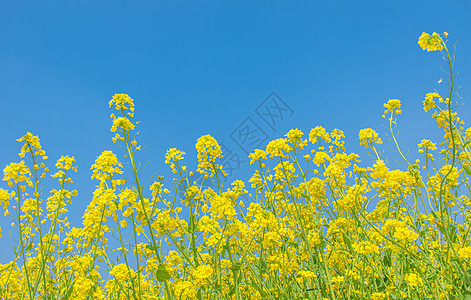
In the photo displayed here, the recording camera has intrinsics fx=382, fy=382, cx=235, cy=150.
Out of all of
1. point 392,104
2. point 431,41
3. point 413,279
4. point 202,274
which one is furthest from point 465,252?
point 202,274

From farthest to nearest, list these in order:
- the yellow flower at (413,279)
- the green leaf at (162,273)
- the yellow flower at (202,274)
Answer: the yellow flower at (413,279) → the yellow flower at (202,274) → the green leaf at (162,273)

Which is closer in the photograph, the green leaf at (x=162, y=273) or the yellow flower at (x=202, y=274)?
the green leaf at (x=162, y=273)

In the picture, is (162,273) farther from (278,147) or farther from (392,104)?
(392,104)

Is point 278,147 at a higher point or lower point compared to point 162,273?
higher

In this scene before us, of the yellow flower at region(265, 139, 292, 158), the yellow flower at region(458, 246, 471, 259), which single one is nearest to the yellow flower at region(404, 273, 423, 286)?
the yellow flower at region(458, 246, 471, 259)

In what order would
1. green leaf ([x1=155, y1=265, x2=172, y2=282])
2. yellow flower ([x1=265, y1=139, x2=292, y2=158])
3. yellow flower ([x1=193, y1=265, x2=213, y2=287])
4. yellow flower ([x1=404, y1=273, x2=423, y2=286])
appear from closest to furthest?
green leaf ([x1=155, y1=265, x2=172, y2=282])
yellow flower ([x1=193, y1=265, x2=213, y2=287])
yellow flower ([x1=404, y1=273, x2=423, y2=286])
yellow flower ([x1=265, y1=139, x2=292, y2=158])

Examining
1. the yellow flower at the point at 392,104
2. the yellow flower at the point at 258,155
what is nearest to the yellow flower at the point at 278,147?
the yellow flower at the point at 258,155

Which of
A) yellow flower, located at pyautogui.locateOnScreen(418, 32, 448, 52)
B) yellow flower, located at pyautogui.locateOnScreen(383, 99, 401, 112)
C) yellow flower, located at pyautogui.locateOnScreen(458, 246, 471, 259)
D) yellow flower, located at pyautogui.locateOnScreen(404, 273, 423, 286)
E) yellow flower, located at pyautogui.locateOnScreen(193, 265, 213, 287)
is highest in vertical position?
yellow flower, located at pyautogui.locateOnScreen(383, 99, 401, 112)

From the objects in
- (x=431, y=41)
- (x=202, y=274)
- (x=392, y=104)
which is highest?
(x=392, y=104)

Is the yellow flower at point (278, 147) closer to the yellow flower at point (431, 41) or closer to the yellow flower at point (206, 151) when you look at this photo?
the yellow flower at point (206, 151)

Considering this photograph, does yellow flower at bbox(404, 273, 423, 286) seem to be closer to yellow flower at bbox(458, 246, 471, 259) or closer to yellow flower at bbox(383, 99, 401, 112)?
yellow flower at bbox(458, 246, 471, 259)

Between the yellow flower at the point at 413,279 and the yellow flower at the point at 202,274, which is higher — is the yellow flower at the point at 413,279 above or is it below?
below

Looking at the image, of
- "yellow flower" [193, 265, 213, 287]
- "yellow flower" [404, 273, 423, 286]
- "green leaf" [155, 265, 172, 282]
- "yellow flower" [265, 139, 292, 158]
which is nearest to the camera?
"green leaf" [155, 265, 172, 282]

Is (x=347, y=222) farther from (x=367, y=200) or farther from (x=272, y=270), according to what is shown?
(x=272, y=270)
